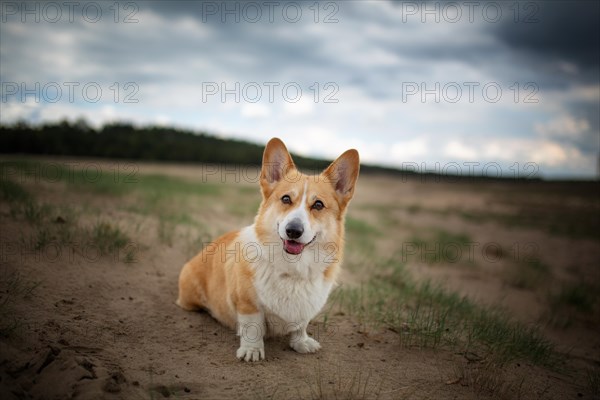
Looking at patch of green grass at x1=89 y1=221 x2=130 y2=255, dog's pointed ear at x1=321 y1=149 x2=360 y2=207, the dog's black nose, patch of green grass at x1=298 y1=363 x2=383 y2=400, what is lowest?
patch of green grass at x1=298 y1=363 x2=383 y2=400

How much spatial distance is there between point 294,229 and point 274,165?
39.3 inches

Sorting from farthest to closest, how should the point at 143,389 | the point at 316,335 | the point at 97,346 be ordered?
the point at 316,335 → the point at 97,346 → the point at 143,389

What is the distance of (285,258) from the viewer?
130 inches

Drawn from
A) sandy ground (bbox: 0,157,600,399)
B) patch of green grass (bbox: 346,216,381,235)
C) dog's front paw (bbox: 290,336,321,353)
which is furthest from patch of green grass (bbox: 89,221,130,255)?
patch of green grass (bbox: 346,216,381,235)

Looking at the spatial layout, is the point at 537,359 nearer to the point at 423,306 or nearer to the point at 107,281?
the point at 423,306

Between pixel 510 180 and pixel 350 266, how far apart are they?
51798 mm

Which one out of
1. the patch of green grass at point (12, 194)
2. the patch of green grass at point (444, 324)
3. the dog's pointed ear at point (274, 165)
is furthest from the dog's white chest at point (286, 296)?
the patch of green grass at point (12, 194)

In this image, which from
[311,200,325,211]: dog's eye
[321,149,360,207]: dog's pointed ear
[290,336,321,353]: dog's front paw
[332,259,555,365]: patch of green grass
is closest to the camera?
[311,200,325,211]: dog's eye

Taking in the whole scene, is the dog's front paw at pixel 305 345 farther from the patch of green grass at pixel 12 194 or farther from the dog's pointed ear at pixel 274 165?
the patch of green grass at pixel 12 194

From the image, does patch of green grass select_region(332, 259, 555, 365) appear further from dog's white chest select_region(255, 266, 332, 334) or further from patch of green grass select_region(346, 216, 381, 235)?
patch of green grass select_region(346, 216, 381, 235)

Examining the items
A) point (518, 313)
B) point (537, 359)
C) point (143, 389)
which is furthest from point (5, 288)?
point (518, 313)

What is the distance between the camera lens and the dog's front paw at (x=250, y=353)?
3.21 meters

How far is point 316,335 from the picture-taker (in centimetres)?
390

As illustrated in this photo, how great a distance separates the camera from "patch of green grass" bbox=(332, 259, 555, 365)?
3883 mm
